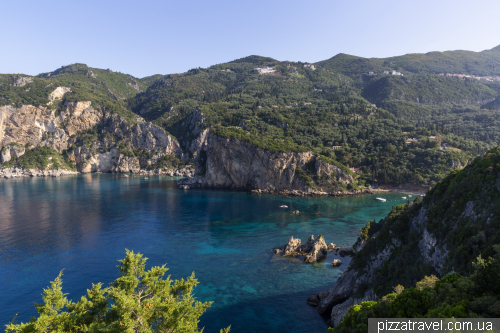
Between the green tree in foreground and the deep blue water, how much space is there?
37.5 ft

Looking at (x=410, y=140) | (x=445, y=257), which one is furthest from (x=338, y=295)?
(x=410, y=140)

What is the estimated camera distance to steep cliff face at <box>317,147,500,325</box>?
1892 centimetres

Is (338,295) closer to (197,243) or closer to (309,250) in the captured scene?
(309,250)

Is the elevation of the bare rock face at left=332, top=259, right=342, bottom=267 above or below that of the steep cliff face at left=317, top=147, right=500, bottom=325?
below

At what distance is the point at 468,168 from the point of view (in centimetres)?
2503

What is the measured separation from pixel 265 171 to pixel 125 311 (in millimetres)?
89702

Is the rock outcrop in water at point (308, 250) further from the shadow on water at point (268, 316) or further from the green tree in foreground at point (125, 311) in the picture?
the green tree in foreground at point (125, 311)

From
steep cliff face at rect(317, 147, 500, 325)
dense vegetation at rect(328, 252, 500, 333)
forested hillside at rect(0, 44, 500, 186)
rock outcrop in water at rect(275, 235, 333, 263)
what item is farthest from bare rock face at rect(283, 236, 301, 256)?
forested hillside at rect(0, 44, 500, 186)

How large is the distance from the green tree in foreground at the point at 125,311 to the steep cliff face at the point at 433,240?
1597cm

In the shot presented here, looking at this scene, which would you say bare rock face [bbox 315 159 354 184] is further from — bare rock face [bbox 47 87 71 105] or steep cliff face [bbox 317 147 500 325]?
bare rock face [bbox 47 87 71 105]

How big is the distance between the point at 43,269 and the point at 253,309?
30.0 meters

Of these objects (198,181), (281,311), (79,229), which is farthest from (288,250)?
(198,181)

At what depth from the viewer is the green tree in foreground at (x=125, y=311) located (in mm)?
13547

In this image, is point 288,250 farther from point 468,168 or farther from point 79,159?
point 79,159
